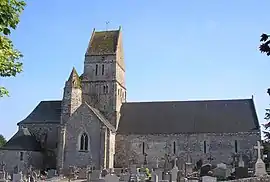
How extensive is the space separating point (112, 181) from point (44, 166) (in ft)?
62.5

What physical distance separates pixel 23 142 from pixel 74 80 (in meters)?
8.01

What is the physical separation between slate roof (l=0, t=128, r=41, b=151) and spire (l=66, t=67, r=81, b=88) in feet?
22.0

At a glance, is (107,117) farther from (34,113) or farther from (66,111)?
(34,113)

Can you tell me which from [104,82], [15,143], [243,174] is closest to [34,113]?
[15,143]

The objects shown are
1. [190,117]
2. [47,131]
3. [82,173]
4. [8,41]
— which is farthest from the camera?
[47,131]

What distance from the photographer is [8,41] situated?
23.0 ft

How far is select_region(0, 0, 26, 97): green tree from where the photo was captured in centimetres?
656

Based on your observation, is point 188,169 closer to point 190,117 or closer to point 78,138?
point 190,117

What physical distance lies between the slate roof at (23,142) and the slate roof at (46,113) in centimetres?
231

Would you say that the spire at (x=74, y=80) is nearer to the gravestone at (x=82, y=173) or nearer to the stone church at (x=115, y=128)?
the stone church at (x=115, y=128)

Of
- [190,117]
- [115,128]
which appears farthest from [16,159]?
[190,117]

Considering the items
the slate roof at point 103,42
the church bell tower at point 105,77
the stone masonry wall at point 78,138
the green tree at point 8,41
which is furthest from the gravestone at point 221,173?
the green tree at point 8,41

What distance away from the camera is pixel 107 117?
4359 cm

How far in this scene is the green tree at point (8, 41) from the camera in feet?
21.5
